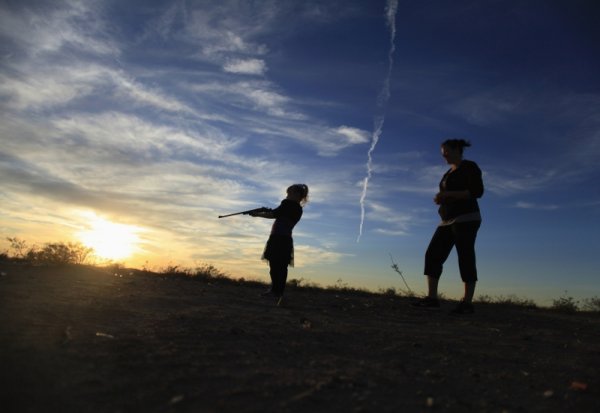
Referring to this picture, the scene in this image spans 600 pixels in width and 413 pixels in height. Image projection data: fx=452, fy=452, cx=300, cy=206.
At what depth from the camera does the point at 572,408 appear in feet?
8.50

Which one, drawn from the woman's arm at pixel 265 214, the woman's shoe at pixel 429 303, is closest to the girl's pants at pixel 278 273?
the woman's arm at pixel 265 214

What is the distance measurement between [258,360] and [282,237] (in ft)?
13.1

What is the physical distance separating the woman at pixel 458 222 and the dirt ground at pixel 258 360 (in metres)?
0.97

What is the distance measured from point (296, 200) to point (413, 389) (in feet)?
15.8

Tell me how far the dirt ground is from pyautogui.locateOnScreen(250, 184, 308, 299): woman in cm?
156

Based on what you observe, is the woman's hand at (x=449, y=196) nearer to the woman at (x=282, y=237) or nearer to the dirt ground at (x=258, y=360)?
the dirt ground at (x=258, y=360)

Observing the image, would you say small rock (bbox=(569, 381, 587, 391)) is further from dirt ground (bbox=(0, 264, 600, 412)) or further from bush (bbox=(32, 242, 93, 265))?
bush (bbox=(32, 242, 93, 265))

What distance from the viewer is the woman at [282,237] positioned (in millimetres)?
6750

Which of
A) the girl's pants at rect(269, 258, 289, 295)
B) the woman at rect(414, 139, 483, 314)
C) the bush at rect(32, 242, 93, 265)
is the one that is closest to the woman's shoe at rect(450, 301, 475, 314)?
the woman at rect(414, 139, 483, 314)

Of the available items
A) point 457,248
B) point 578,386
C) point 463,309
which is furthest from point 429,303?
point 578,386

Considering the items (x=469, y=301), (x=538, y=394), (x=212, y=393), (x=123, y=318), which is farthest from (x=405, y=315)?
(x=212, y=393)

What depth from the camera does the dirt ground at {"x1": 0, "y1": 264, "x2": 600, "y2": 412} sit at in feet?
7.69

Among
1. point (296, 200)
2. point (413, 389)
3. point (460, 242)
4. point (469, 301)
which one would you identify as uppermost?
point (296, 200)

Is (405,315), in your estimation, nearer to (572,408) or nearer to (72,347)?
(572,408)
